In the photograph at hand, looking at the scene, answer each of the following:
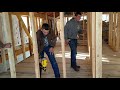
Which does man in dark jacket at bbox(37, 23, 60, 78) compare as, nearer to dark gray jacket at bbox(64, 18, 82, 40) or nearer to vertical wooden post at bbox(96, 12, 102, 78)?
dark gray jacket at bbox(64, 18, 82, 40)

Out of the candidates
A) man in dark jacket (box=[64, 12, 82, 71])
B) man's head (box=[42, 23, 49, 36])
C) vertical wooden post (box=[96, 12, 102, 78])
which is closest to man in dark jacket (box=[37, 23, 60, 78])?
man's head (box=[42, 23, 49, 36])

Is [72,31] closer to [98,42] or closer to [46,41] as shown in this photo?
[46,41]

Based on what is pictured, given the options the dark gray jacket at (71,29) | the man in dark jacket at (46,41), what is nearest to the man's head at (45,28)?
the man in dark jacket at (46,41)

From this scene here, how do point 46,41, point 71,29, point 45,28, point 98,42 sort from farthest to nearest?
1. point 71,29
2. point 46,41
3. point 45,28
4. point 98,42

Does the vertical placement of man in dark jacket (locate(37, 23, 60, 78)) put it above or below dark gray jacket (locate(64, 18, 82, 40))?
below

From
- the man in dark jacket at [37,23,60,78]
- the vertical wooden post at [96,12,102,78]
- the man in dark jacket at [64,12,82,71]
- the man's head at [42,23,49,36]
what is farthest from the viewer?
the man in dark jacket at [64,12,82,71]

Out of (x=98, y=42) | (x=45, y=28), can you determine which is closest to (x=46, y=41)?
(x=45, y=28)

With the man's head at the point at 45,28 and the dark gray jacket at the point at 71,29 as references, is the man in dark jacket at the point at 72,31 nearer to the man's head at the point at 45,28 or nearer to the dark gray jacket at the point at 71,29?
the dark gray jacket at the point at 71,29

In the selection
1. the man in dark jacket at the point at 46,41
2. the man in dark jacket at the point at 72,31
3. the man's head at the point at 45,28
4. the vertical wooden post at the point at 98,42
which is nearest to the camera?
the vertical wooden post at the point at 98,42

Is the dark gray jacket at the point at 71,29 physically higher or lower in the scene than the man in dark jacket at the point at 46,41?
higher

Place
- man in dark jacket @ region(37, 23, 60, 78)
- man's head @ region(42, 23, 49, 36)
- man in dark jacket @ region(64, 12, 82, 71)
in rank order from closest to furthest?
1. man's head @ region(42, 23, 49, 36)
2. man in dark jacket @ region(37, 23, 60, 78)
3. man in dark jacket @ region(64, 12, 82, 71)
